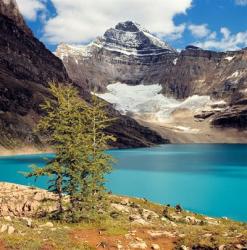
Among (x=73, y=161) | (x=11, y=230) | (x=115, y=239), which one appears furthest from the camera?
(x=73, y=161)

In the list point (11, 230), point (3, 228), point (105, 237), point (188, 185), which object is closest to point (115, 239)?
point (105, 237)

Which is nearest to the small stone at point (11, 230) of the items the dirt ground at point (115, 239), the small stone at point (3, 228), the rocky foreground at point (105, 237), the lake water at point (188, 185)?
the rocky foreground at point (105, 237)

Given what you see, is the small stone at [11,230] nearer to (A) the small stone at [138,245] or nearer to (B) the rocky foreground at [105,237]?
(B) the rocky foreground at [105,237]

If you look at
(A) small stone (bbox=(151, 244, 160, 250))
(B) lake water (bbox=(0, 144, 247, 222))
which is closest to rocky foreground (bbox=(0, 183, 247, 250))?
(A) small stone (bbox=(151, 244, 160, 250))

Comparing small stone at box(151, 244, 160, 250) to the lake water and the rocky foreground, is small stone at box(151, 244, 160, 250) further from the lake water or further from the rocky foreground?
the lake water

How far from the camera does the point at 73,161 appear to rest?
3450cm

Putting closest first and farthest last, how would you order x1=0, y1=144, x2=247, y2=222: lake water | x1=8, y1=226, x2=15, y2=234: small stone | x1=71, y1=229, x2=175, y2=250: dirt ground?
x1=71, y1=229, x2=175, y2=250: dirt ground < x1=8, y1=226, x2=15, y2=234: small stone < x1=0, y1=144, x2=247, y2=222: lake water

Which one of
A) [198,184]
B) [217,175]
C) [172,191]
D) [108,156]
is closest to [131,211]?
[108,156]

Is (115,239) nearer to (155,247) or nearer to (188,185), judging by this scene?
(155,247)

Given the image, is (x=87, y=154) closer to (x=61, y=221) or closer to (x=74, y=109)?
(x=74, y=109)

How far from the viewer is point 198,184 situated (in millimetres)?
100938

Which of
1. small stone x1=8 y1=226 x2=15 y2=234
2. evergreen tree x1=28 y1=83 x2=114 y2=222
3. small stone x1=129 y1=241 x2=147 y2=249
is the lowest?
small stone x1=129 y1=241 x2=147 y2=249

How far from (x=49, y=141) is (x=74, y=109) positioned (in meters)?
3.14

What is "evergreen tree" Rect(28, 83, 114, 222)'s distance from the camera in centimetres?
3409
